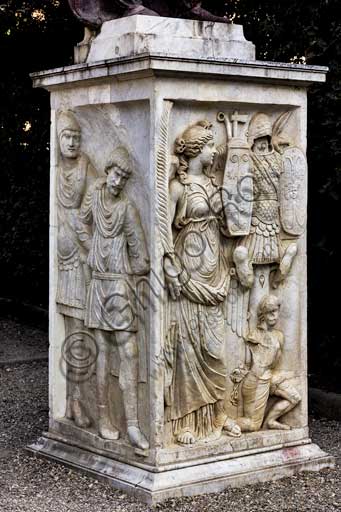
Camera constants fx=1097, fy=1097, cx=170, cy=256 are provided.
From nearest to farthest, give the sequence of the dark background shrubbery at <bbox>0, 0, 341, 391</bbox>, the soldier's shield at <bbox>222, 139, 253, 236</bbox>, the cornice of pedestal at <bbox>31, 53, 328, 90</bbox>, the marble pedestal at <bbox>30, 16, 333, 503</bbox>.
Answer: the cornice of pedestal at <bbox>31, 53, 328, 90</bbox> < the marble pedestal at <bbox>30, 16, 333, 503</bbox> < the soldier's shield at <bbox>222, 139, 253, 236</bbox> < the dark background shrubbery at <bbox>0, 0, 341, 391</bbox>

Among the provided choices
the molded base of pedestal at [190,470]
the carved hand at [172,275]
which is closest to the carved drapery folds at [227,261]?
the carved hand at [172,275]

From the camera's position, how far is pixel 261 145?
21.6 feet

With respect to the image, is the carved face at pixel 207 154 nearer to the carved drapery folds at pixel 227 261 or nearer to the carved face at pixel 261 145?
the carved drapery folds at pixel 227 261

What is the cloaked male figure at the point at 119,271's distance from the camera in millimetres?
6320

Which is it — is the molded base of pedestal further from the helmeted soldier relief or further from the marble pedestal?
the helmeted soldier relief

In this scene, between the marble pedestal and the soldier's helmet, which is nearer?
the marble pedestal

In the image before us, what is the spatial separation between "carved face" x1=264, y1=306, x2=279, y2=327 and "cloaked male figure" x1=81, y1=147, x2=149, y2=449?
833 mm

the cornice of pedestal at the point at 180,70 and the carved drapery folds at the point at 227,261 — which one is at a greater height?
the cornice of pedestal at the point at 180,70

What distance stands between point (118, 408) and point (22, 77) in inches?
238

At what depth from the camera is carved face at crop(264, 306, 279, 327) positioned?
664 centimetres

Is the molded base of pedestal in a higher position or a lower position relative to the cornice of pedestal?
lower

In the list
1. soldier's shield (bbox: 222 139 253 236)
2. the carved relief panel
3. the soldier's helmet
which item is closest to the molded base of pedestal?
the carved relief panel

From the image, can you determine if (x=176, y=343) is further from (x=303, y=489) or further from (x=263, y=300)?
(x=303, y=489)

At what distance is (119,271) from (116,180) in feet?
1.74
